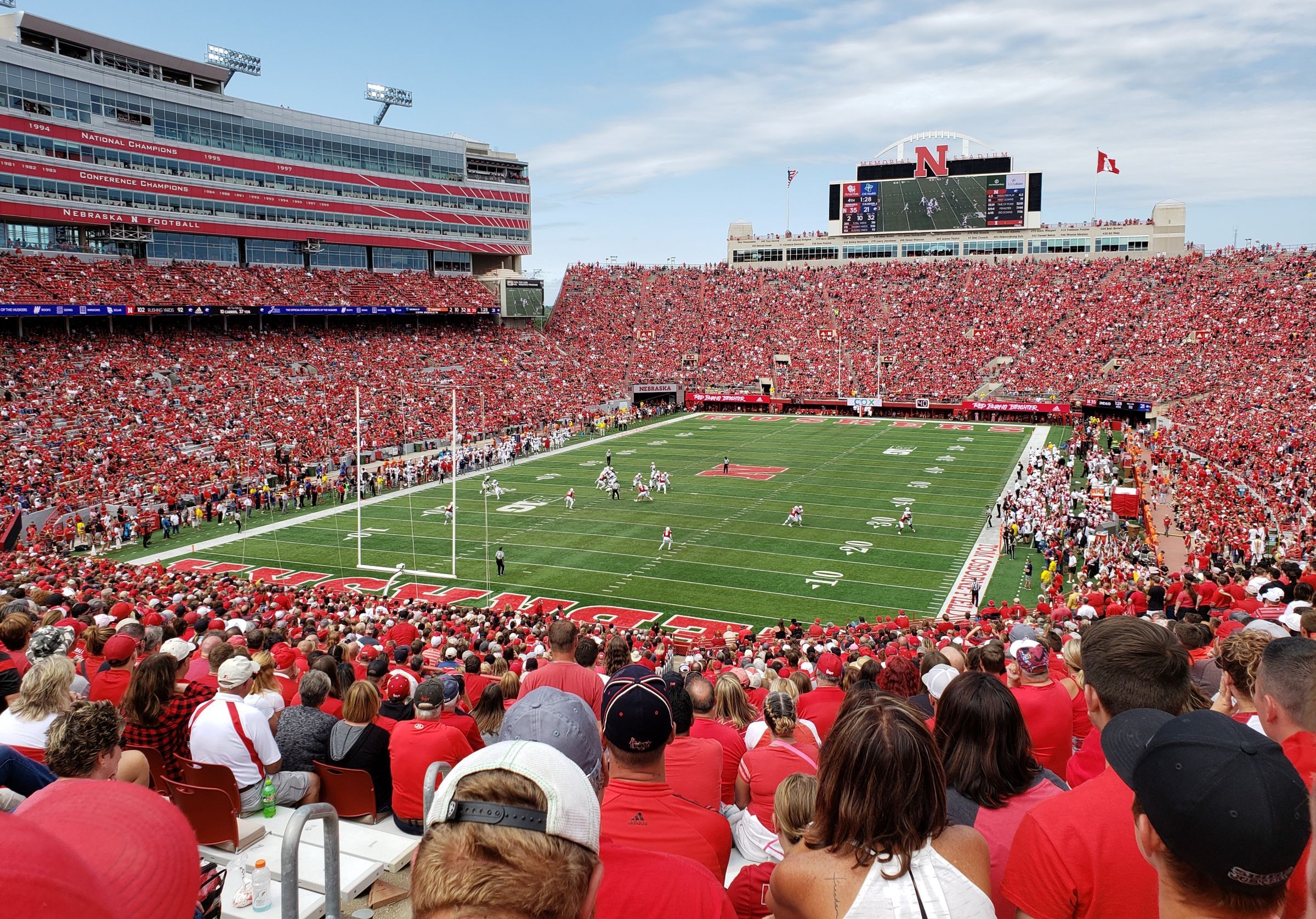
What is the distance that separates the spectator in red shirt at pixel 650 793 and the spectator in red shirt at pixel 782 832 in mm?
338

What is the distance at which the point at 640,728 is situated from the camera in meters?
3.35

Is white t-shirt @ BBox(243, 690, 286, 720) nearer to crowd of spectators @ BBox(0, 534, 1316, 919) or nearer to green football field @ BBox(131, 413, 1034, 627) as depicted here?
crowd of spectators @ BBox(0, 534, 1316, 919)

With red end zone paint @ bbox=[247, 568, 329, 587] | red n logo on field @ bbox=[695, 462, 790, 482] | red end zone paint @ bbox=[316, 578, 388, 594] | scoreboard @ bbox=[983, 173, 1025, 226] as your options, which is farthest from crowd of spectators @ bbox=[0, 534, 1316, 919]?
scoreboard @ bbox=[983, 173, 1025, 226]

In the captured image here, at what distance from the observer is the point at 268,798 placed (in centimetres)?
571

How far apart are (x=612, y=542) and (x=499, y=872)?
85.0 ft

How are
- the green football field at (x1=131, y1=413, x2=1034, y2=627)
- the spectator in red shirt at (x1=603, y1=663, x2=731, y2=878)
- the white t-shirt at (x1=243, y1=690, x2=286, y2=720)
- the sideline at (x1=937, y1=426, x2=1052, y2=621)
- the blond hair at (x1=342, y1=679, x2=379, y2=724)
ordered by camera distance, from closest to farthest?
the spectator in red shirt at (x1=603, y1=663, x2=731, y2=878) < the blond hair at (x1=342, y1=679, x2=379, y2=724) < the white t-shirt at (x1=243, y1=690, x2=286, y2=720) < the sideline at (x1=937, y1=426, x2=1052, y2=621) < the green football field at (x1=131, y1=413, x2=1034, y2=627)

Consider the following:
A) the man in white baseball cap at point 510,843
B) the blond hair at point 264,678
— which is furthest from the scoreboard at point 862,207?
the man in white baseball cap at point 510,843

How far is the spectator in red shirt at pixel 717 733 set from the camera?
5555mm

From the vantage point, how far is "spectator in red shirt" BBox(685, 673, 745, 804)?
18.2 feet

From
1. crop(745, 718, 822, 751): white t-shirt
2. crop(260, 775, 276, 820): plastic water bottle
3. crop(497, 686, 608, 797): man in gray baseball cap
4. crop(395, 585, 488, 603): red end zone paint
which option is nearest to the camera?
crop(497, 686, 608, 797): man in gray baseball cap

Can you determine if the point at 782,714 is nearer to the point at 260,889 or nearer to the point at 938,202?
the point at 260,889

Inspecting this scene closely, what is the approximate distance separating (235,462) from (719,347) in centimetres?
3810

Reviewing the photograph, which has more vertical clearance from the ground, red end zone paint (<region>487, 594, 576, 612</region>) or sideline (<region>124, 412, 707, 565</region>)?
sideline (<region>124, 412, 707, 565</region>)

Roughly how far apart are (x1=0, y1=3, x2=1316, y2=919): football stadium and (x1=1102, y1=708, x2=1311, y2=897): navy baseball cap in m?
0.01
